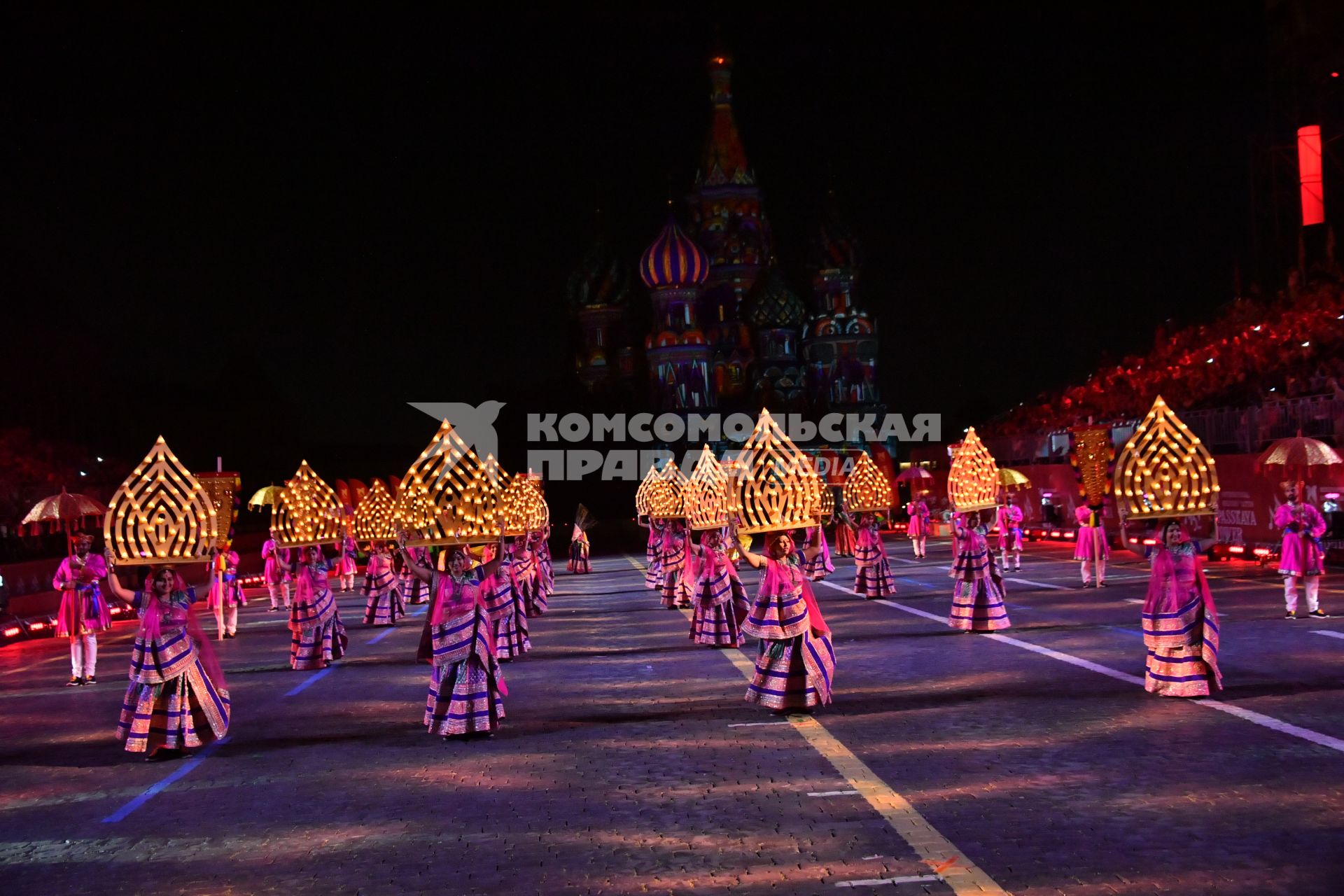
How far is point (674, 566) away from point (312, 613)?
9221 mm

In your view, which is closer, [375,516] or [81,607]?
[81,607]

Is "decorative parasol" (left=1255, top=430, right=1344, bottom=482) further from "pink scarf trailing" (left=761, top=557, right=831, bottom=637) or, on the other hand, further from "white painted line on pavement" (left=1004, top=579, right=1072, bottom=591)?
"pink scarf trailing" (left=761, top=557, right=831, bottom=637)

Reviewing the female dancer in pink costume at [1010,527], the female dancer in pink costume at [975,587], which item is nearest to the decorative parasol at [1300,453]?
the female dancer in pink costume at [1010,527]

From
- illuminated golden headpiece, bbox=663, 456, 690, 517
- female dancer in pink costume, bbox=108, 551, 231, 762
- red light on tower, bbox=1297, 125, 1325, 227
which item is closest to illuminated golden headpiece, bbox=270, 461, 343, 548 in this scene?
female dancer in pink costume, bbox=108, 551, 231, 762

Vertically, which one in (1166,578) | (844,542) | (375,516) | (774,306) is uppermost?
(774,306)

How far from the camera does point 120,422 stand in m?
39.6

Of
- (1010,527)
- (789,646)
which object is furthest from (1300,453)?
(789,646)

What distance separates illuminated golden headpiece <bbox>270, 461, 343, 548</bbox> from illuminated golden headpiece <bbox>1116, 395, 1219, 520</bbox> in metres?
8.77

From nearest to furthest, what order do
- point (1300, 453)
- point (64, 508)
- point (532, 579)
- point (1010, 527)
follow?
1. point (64, 508)
2. point (1300, 453)
3. point (532, 579)
4. point (1010, 527)

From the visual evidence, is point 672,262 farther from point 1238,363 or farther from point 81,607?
point 81,607

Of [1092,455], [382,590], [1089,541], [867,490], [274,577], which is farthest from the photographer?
[274,577]

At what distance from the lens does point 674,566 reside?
24797 mm

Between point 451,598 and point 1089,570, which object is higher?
point 451,598

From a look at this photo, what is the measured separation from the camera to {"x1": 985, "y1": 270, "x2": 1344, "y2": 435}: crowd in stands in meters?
30.5
